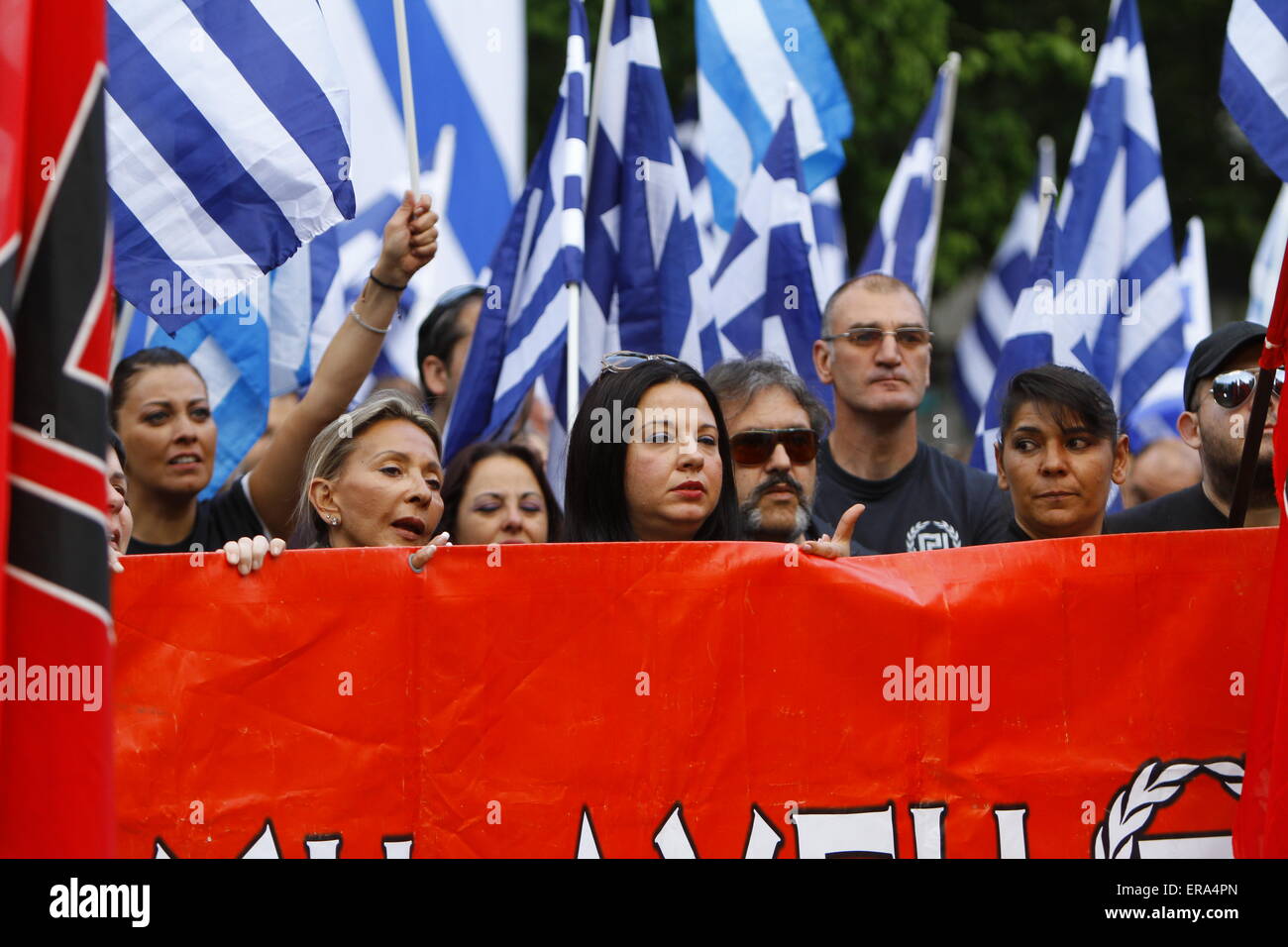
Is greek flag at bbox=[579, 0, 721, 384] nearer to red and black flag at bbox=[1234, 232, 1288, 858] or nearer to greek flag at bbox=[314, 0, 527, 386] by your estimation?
greek flag at bbox=[314, 0, 527, 386]

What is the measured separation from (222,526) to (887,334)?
7.98 ft

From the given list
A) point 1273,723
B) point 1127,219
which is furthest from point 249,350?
point 1127,219

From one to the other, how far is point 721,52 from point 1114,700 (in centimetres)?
503

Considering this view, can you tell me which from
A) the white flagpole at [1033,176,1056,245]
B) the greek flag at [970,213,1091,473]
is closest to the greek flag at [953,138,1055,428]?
the white flagpole at [1033,176,1056,245]

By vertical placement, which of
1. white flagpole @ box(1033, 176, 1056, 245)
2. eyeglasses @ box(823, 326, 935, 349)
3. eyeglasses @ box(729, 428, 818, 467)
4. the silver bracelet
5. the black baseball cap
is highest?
white flagpole @ box(1033, 176, 1056, 245)

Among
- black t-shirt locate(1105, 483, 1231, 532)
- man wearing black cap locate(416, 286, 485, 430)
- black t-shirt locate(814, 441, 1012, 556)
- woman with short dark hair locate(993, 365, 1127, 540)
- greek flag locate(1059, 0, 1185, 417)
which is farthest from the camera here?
greek flag locate(1059, 0, 1185, 417)

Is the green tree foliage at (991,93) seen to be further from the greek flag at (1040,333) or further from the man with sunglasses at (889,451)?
the man with sunglasses at (889,451)

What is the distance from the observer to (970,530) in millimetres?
5980

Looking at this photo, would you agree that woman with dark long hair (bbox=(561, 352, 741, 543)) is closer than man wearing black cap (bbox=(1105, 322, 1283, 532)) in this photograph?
Yes

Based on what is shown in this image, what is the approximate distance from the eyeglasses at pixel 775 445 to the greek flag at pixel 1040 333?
6.89 feet

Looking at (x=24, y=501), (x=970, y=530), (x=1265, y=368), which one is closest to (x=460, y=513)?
(x=970, y=530)

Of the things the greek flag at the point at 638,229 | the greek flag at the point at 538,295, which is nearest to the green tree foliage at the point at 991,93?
the greek flag at the point at 638,229

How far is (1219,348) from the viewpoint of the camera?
17.1 ft

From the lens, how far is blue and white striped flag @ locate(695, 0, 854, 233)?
8.33 meters
